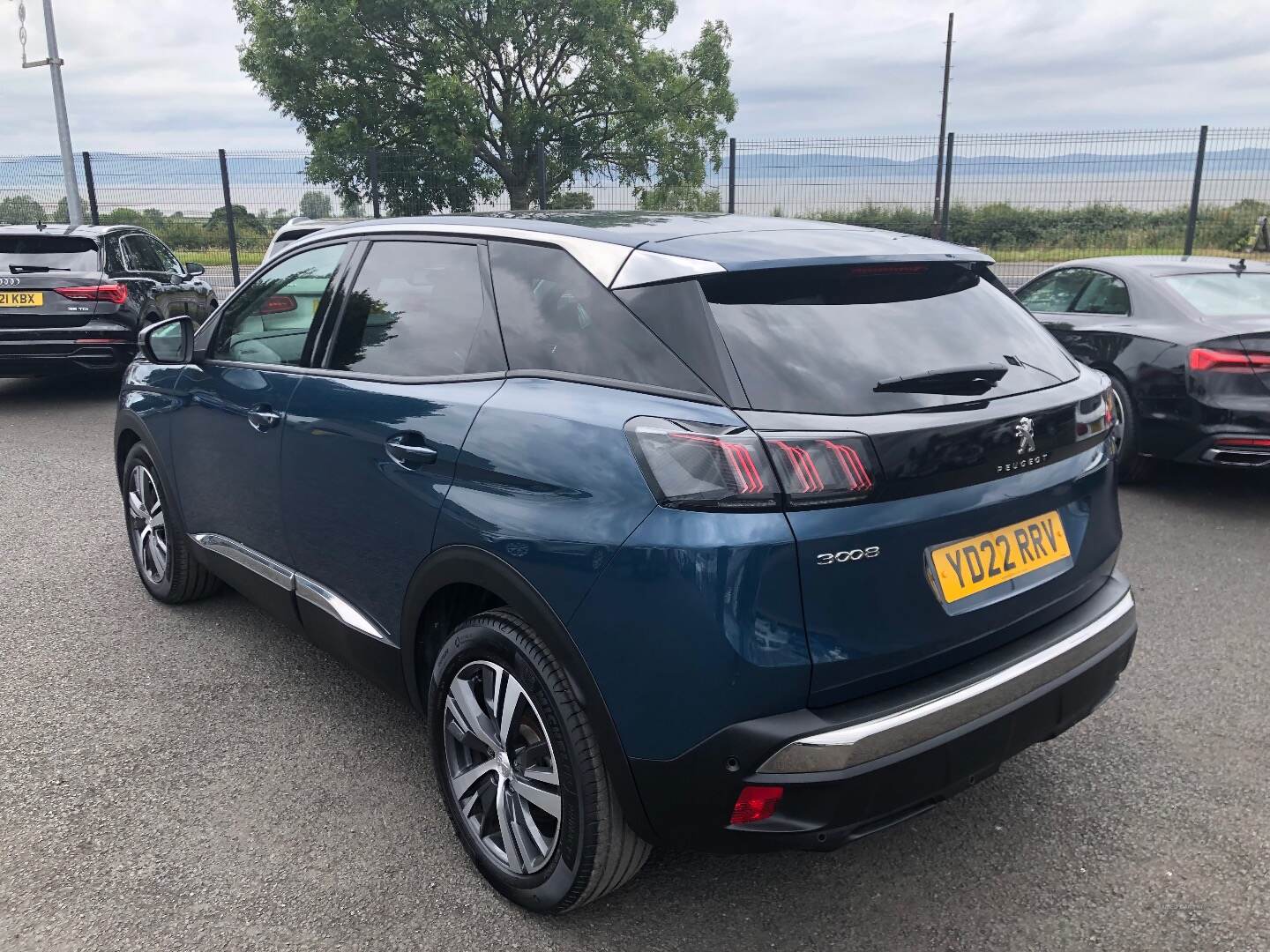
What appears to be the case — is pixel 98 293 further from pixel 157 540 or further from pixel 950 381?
pixel 950 381

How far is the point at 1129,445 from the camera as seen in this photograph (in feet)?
19.7

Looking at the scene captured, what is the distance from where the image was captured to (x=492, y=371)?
8.28 ft

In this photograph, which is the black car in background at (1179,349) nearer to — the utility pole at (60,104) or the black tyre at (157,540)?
the black tyre at (157,540)

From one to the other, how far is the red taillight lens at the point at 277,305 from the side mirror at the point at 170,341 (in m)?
0.35

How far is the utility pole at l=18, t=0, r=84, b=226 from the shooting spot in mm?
16141

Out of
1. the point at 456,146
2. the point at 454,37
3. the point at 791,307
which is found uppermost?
the point at 454,37

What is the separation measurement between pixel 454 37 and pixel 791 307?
24.5m

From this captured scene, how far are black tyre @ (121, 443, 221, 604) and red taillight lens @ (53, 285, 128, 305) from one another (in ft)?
16.4

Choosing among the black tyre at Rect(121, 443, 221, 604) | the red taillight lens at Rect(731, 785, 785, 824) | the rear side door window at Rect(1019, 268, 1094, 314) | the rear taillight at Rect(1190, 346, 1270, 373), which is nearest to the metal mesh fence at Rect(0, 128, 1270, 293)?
the rear side door window at Rect(1019, 268, 1094, 314)

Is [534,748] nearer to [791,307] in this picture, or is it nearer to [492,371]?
[492,371]

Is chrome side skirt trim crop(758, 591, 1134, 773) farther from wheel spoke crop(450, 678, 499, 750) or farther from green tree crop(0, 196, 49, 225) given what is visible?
green tree crop(0, 196, 49, 225)

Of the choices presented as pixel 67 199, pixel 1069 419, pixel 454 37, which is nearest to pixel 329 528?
pixel 1069 419

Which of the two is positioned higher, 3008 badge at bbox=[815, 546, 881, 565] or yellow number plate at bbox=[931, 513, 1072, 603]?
3008 badge at bbox=[815, 546, 881, 565]

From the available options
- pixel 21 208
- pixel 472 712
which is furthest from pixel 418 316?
pixel 21 208
